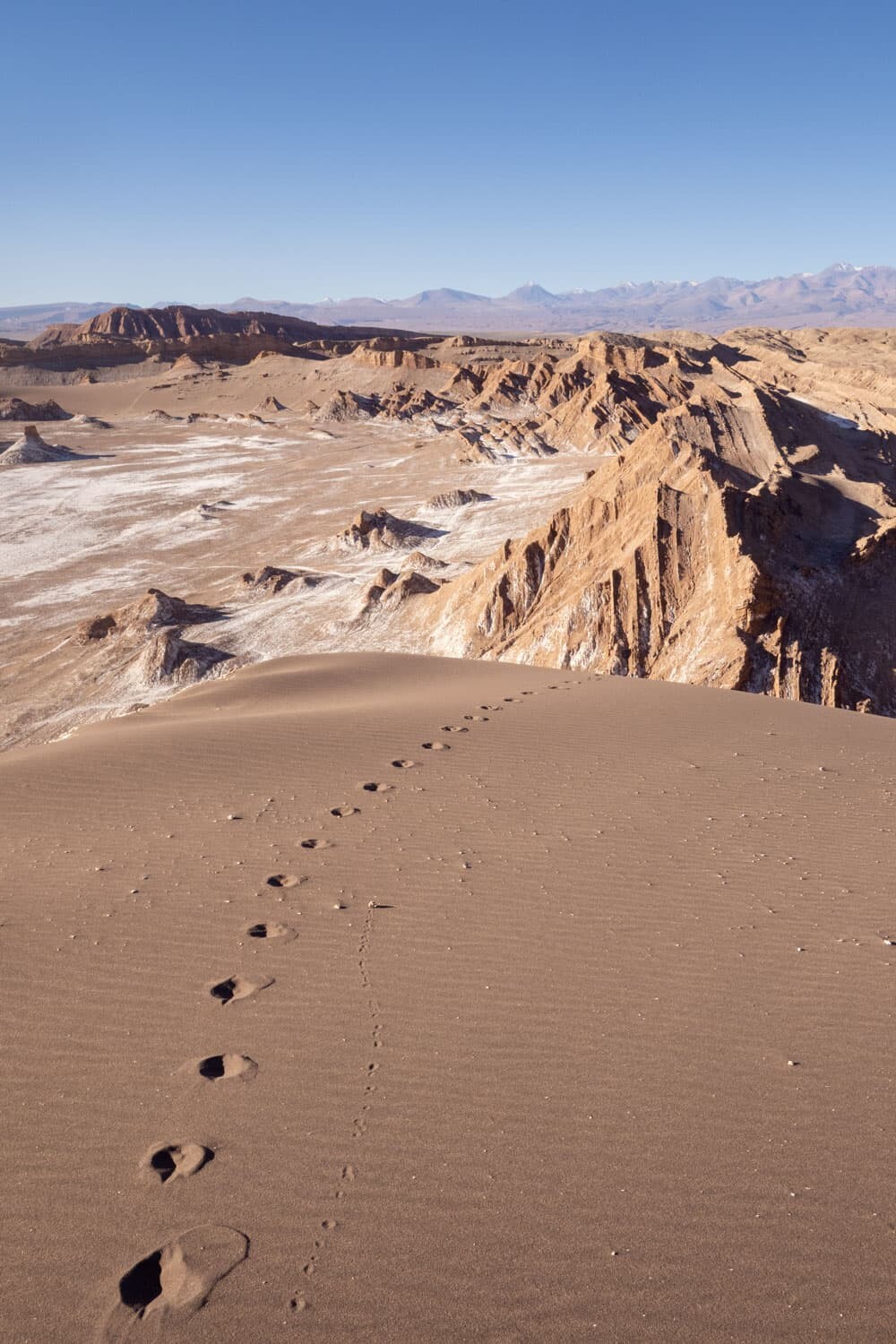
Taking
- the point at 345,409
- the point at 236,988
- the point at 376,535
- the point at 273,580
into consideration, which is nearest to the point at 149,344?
the point at 345,409

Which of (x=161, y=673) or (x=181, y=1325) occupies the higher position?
(x=181, y=1325)

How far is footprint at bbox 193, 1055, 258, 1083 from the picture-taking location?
4215 mm

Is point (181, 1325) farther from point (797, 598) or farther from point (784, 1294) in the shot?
point (797, 598)

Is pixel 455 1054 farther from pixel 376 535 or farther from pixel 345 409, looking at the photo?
pixel 345 409

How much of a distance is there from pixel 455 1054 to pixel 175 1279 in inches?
61.9

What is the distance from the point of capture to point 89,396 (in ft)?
267

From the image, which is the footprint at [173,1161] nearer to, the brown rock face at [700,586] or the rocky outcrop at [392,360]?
the brown rock face at [700,586]

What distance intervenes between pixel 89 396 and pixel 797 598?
3095 inches

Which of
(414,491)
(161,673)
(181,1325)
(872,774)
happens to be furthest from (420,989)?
(414,491)

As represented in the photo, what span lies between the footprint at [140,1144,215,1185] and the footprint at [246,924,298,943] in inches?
69.8

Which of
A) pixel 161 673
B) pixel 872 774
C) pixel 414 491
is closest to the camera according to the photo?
pixel 872 774

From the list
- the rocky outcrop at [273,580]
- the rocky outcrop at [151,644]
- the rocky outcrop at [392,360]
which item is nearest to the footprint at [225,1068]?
the rocky outcrop at [151,644]

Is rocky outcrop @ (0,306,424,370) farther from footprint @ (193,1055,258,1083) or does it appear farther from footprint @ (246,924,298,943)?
footprint @ (193,1055,258,1083)

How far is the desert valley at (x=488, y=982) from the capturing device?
10.3 ft
